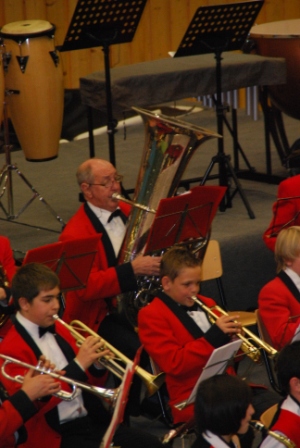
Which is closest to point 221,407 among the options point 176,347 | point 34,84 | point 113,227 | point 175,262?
point 176,347

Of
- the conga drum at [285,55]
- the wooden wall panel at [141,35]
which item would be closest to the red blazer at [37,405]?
the conga drum at [285,55]

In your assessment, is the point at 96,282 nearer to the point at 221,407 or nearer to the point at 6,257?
the point at 6,257

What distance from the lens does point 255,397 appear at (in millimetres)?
3611

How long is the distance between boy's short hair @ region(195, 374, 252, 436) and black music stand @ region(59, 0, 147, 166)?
8.44 feet

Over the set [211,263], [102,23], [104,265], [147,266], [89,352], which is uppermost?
[102,23]

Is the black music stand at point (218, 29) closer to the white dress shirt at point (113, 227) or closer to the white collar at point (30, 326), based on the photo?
the white dress shirt at point (113, 227)

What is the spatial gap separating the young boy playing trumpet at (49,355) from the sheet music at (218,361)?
27cm

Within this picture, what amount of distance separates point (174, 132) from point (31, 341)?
125 cm

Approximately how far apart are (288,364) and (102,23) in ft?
8.21

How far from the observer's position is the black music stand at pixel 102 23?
4.77 meters

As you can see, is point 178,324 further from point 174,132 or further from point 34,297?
point 174,132

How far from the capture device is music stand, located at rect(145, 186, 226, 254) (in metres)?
3.76

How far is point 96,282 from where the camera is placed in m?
3.91

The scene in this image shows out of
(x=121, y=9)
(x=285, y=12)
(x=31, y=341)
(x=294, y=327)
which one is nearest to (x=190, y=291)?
(x=294, y=327)
